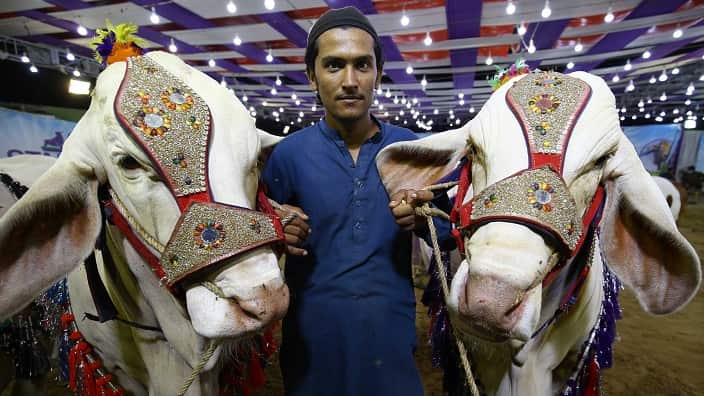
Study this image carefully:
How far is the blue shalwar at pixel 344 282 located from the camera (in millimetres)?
1598

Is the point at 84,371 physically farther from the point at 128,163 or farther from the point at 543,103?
the point at 543,103

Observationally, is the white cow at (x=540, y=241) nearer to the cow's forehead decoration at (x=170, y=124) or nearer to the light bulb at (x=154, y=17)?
the cow's forehead decoration at (x=170, y=124)

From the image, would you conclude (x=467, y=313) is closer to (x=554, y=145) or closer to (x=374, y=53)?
(x=554, y=145)

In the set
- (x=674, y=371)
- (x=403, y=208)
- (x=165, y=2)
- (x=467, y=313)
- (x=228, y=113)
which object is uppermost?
(x=165, y=2)

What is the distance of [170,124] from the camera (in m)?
1.19

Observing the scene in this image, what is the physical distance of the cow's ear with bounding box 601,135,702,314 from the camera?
129 cm

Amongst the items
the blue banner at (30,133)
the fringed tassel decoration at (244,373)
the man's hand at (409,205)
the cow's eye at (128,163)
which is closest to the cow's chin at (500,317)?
the man's hand at (409,205)

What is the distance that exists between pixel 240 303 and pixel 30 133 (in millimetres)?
9548

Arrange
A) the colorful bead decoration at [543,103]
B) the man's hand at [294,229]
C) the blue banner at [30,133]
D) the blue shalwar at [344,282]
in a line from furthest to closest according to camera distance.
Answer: the blue banner at [30,133] → the blue shalwar at [344,282] → the man's hand at [294,229] → the colorful bead decoration at [543,103]

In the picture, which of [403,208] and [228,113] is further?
[403,208]

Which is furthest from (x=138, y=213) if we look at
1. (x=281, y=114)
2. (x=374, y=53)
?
(x=281, y=114)

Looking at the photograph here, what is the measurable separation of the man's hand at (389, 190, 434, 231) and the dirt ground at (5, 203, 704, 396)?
259 centimetres

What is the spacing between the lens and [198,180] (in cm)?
115

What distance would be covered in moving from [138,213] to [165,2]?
6500mm
